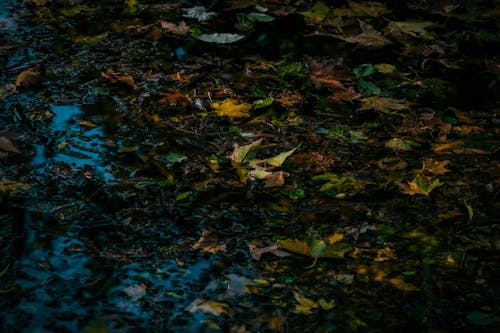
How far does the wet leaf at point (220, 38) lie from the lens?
2729 millimetres

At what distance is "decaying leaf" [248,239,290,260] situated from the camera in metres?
1.57

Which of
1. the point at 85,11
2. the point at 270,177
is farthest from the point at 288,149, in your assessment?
the point at 85,11

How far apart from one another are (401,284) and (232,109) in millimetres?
1050

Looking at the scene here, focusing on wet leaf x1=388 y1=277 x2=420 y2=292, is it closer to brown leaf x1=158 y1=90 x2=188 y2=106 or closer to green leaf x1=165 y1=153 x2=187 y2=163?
green leaf x1=165 y1=153 x2=187 y2=163

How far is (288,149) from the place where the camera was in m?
2.02

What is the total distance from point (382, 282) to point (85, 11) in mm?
2296

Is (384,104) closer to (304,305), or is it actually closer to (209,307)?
(304,305)

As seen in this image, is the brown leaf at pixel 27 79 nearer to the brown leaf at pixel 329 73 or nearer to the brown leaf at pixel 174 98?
the brown leaf at pixel 174 98

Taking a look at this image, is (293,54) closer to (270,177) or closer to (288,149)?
(288,149)

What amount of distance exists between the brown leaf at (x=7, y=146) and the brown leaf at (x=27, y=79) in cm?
45

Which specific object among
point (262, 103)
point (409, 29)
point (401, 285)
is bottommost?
point (401, 285)

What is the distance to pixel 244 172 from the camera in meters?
1.89

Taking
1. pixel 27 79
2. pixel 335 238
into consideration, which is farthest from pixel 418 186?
pixel 27 79

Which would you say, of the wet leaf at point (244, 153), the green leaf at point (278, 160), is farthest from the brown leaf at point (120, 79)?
the green leaf at point (278, 160)
